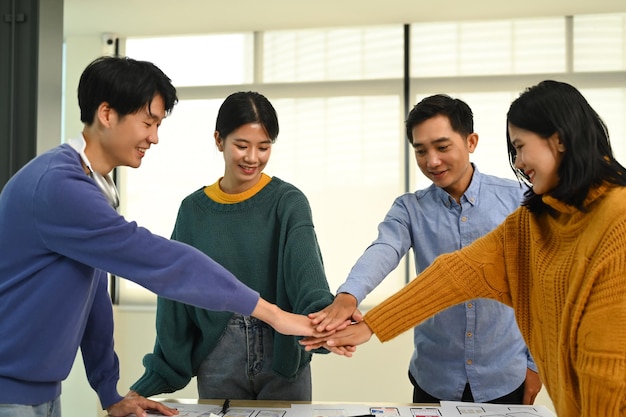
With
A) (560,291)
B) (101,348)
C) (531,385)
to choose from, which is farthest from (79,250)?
(531,385)

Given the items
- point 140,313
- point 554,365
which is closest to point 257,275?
point 554,365

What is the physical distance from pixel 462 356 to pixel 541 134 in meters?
0.87

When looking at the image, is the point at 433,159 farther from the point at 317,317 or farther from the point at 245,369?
the point at 245,369

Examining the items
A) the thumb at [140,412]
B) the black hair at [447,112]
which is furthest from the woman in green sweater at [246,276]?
the black hair at [447,112]

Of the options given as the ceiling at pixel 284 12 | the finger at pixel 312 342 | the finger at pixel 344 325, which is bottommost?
the finger at pixel 312 342

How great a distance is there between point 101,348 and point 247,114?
780mm

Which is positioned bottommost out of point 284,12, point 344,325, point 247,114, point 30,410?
point 30,410

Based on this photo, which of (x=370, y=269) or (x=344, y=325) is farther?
(x=370, y=269)

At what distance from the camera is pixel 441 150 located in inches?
79.7

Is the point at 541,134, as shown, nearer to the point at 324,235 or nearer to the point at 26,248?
the point at 26,248

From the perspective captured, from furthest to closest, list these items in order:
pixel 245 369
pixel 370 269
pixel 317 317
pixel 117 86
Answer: pixel 370 269, pixel 245 369, pixel 317 317, pixel 117 86

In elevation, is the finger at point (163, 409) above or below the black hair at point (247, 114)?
below

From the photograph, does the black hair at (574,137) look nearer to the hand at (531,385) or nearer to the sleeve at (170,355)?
the hand at (531,385)

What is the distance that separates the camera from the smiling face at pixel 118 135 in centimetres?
152
